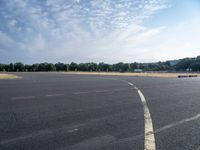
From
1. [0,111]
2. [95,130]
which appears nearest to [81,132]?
[95,130]

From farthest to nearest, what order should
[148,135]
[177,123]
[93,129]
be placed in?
1. [177,123]
2. [93,129]
3. [148,135]

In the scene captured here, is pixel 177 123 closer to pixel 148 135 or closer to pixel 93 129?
pixel 148 135

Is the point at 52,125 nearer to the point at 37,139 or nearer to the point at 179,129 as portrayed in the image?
the point at 37,139

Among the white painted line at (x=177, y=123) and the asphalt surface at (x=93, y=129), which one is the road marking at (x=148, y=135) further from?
the white painted line at (x=177, y=123)

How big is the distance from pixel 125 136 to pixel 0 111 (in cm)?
439

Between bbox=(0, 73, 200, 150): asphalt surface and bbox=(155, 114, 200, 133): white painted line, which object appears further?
bbox=(155, 114, 200, 133): white painted line

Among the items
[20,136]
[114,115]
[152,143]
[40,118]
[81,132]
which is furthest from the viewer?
[114,115]

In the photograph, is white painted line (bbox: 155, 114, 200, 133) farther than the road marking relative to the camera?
Yes

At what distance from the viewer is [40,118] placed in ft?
16.6

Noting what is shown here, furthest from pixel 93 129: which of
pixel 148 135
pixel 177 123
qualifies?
pixel 177 123

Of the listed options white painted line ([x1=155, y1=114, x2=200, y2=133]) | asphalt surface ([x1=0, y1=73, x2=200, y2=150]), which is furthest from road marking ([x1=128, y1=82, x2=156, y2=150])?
white painted line ([x1=155, y1=114, x2=200, y2=133])

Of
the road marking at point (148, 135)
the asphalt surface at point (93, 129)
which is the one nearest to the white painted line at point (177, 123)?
the asphalt surface at point (93, 129)

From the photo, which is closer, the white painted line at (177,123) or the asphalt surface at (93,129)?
the asphalt surface at (93,129)

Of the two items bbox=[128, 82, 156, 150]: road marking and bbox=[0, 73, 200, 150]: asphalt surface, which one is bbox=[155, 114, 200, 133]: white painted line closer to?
bbox=[0, 73, 200, 150]: asphalt surface
